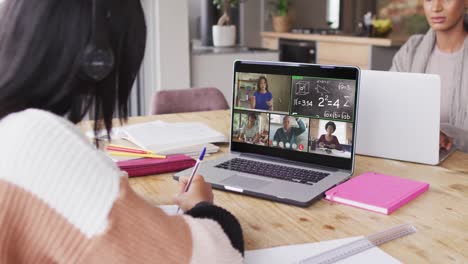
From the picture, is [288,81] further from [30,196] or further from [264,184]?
[30,196]

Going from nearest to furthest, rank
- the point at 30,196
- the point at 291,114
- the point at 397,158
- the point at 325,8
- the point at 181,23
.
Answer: the point at 30,196, the point at 291,114, the point at 397,158, the point at 181,23, the point at 325,8

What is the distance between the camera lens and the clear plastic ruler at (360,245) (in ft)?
2.93

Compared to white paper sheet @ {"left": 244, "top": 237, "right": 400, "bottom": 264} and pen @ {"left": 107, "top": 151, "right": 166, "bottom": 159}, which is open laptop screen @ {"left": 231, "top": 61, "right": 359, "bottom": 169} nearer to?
pen @ {"left": 107, "top": 151, "right": 166, "bottom": 159}

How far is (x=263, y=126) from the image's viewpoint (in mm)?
1431

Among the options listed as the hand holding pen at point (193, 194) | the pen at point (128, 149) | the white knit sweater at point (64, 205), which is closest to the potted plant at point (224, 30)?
the pen at point (128, 149)

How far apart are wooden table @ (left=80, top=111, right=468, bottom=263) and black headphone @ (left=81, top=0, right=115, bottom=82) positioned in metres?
0.41

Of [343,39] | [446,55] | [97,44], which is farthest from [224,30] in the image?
[97,44]

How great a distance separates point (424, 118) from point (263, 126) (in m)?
0.42

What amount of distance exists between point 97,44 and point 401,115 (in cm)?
95

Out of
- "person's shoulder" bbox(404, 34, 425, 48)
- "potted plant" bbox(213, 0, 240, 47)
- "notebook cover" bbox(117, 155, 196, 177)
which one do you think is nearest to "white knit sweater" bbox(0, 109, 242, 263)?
"notebook cover" bbox(117, 155, 196, 177)

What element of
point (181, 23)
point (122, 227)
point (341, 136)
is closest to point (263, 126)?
point (341, 136)

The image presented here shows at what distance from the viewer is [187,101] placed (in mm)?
2465

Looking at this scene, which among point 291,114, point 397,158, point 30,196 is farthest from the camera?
point 397,158

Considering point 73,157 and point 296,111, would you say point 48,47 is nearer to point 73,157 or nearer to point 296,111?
point 73,157
